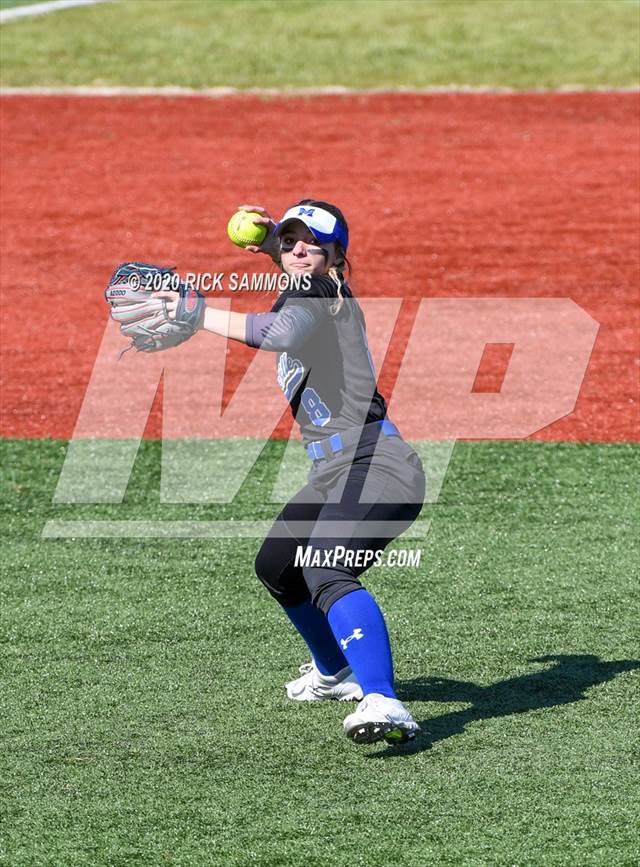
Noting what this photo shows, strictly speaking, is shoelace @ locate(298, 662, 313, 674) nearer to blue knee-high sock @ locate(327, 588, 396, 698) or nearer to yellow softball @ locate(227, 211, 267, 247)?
blue knee-high sock @ locate(327, 588, 396, 698)

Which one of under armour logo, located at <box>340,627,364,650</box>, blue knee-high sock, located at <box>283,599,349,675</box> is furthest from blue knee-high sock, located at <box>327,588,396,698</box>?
blue knee-high sock, located at <box>283,599,349,675</box>

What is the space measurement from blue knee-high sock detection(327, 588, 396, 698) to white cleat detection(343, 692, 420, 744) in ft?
Answer: 0.23

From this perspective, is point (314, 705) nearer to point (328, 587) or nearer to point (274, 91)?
point (328, 587)

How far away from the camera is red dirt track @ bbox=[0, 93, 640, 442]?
11.3 meters

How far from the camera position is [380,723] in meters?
4.65

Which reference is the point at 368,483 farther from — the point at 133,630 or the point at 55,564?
the point at 55,564

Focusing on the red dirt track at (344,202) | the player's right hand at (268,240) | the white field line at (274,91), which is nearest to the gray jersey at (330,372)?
the player's right hand at (268,240)

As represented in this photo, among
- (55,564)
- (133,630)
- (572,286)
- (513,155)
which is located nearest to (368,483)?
(133,630)

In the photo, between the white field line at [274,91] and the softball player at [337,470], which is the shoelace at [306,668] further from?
the white field line at [274,91]

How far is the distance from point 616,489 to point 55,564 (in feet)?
10.3

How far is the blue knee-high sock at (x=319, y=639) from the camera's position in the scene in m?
5.36

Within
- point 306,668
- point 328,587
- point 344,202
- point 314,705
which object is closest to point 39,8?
point 344,202

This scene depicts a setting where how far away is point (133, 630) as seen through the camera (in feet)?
20.3

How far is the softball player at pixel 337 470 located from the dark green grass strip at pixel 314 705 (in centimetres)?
36
